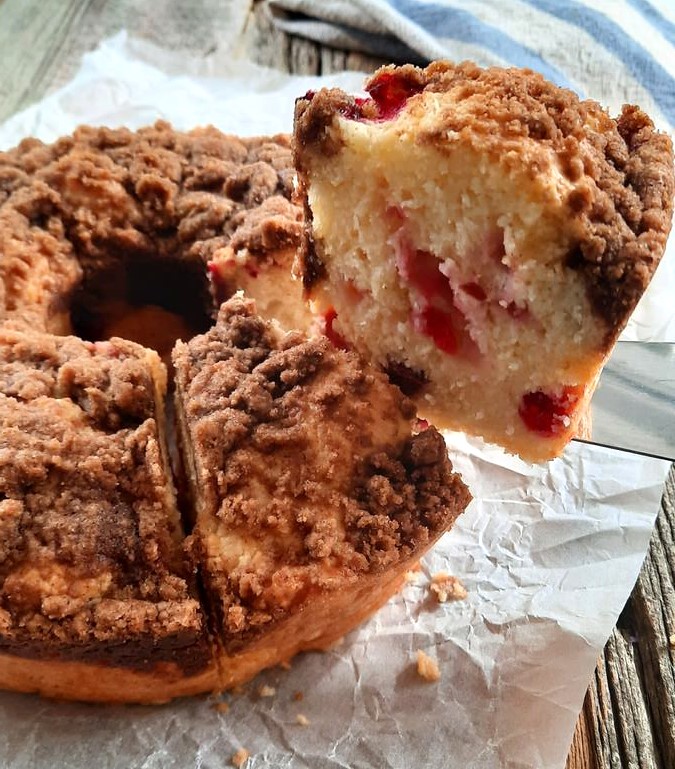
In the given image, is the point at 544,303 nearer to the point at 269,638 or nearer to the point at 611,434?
the point at 611,434

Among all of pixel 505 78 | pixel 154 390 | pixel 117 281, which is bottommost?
pixel 117 281

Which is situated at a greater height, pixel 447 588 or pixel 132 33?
pixel 447 588

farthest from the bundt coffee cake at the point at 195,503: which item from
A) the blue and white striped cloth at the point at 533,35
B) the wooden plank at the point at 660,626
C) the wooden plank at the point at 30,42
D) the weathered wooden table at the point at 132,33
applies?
the blue and white striped cloth at the point at 533,35

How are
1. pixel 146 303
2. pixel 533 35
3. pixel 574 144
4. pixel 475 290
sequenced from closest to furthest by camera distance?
pixel 574 144 → pixel 475 290 → pixel 146 303 → pixel 533 35

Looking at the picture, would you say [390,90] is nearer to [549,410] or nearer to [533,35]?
[549,410]

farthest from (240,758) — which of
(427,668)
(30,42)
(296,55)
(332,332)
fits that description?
(30,42)

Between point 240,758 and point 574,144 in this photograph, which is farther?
point 240,758

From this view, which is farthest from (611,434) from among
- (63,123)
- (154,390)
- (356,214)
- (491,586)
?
(63,123)
